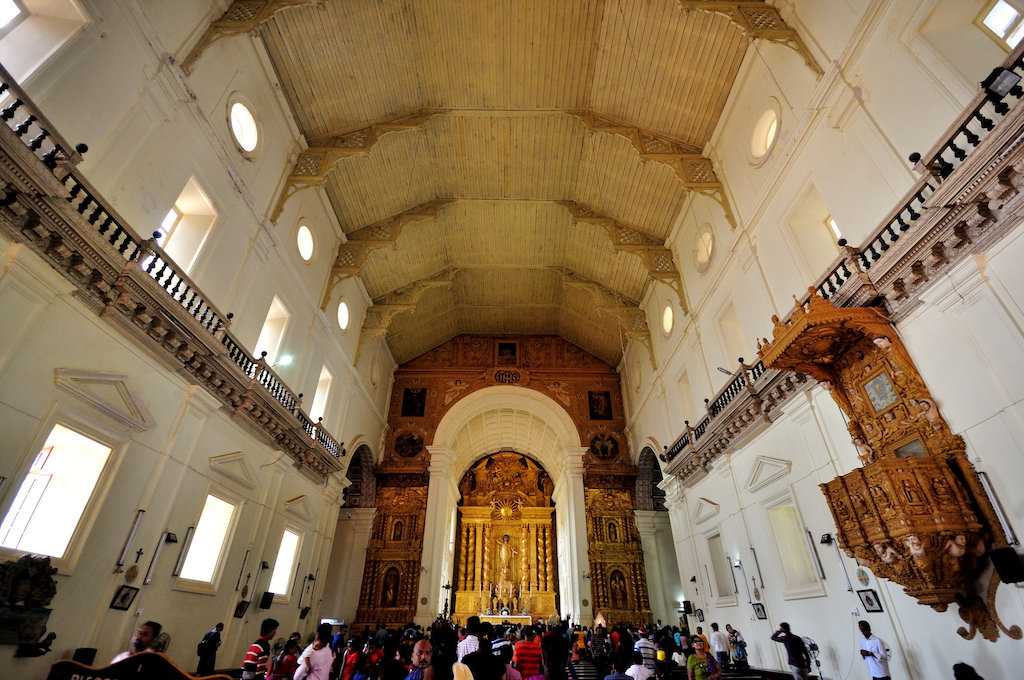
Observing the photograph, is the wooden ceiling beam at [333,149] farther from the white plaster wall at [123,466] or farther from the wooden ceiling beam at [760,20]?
the wooden ceiling beam at [760,20]

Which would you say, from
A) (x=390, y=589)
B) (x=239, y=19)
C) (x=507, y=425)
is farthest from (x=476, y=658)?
(x=507, y=425)

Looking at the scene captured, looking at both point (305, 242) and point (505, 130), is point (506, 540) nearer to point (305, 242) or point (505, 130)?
point (305, 242)

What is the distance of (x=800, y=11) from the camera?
838 centimetres

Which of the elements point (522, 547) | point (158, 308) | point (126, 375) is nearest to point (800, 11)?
point (158, 308)

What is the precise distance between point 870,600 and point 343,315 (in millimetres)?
14355

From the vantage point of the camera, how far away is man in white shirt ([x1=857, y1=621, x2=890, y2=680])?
6066mm

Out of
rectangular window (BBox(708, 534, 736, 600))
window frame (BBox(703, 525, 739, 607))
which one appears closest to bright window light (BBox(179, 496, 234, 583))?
window frame (BBox(703, 525, 739, 607))

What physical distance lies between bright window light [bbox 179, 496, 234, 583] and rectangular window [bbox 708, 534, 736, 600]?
11108 millimetres

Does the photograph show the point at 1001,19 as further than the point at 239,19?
No

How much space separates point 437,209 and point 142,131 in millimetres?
9163

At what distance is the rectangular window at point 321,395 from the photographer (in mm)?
13820

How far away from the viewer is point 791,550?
9.31 metres

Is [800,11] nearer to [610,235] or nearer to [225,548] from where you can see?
[610,235]

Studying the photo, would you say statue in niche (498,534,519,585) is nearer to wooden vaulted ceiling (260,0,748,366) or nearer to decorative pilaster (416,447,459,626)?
decorative pilaster (416,447,459,626)
